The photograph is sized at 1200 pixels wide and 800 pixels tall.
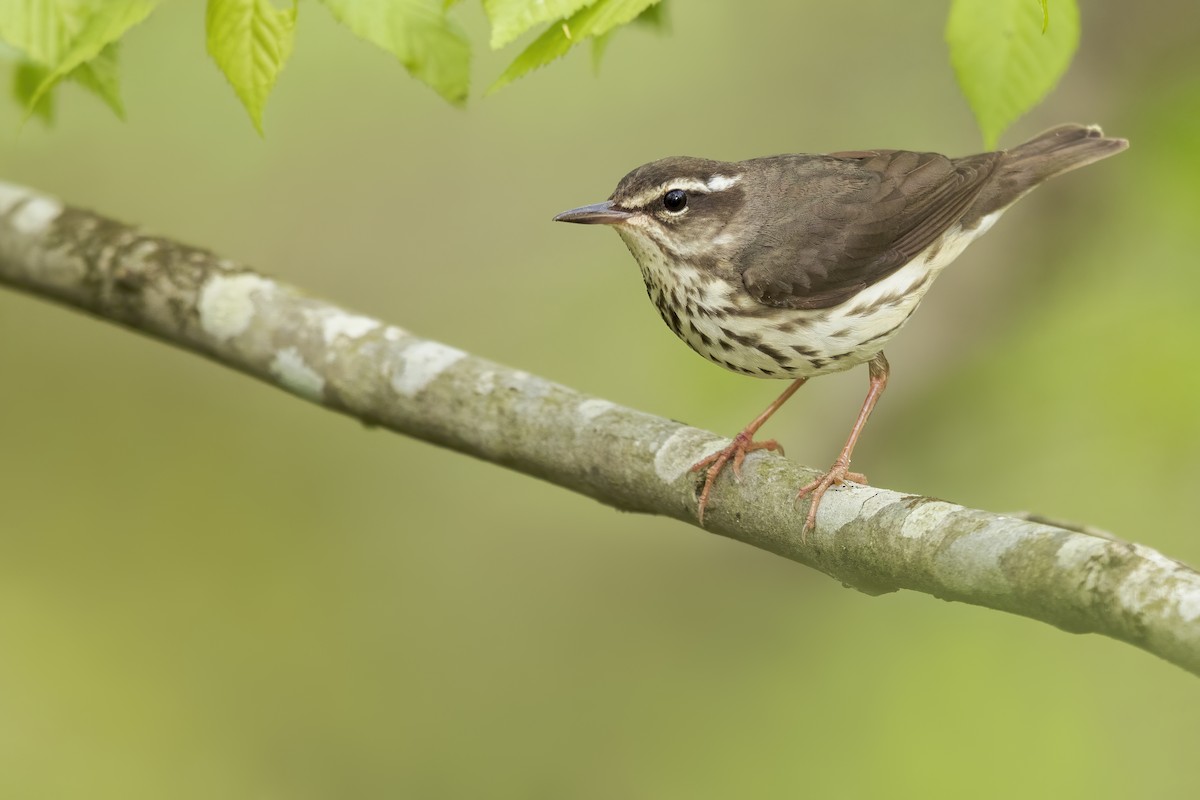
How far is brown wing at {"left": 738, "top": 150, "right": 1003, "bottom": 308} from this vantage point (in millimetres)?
4691

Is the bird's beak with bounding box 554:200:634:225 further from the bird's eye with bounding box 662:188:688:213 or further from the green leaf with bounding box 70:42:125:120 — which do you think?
the green leaf with bounding box 70:42:125:120

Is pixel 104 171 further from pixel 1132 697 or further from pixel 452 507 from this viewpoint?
pixel 1132 697

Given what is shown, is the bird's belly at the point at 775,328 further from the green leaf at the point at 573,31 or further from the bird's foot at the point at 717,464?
the green leaf at the point at 573,31

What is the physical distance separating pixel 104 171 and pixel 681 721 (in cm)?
613

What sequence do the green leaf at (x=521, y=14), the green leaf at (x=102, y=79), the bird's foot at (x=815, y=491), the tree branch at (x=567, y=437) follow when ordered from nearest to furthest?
1. the tree branch at (x=567, y=437)
2. the green leaf at (x=521, y=14)
3. the bird's foot at (x=815, y=491)
4. the green leaf at (x=102, y=79)

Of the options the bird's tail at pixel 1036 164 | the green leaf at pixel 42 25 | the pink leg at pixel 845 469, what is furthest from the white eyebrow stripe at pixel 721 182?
the green leaf at pixel 42 25

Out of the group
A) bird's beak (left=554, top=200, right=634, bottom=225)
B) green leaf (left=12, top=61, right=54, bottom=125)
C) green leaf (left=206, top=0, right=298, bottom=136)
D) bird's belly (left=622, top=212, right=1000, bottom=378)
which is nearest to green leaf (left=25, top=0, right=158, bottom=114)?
green leaf (left=206, top=0, right=298, bottom=136)

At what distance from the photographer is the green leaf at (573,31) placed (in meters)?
3.07

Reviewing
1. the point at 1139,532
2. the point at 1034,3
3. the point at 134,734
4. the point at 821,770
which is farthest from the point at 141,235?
the point at 1139,532

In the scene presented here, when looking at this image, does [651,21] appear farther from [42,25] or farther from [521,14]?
[42,25]

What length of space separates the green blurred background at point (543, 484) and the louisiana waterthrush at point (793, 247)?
163 cm

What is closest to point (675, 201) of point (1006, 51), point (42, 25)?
point (1006, 51)

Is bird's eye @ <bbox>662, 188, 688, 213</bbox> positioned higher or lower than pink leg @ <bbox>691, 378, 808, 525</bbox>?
higher

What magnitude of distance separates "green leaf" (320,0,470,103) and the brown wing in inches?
63.6
